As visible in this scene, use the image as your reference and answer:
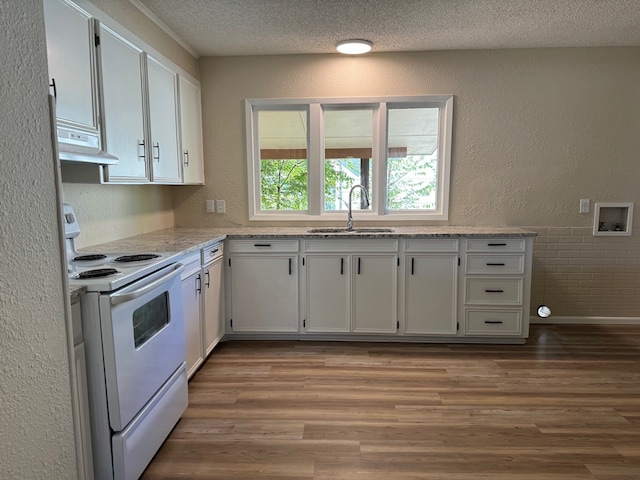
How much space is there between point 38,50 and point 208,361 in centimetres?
235

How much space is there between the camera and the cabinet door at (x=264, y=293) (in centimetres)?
336

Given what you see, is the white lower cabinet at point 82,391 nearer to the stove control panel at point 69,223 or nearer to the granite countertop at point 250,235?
the stove control panel at point 69,223

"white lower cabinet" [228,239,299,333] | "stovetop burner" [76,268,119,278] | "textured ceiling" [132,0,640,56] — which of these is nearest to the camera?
"stovetop burner" [76,268,119,278]

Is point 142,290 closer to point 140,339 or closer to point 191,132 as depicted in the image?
point 140,339

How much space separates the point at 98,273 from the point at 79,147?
23.4 inches

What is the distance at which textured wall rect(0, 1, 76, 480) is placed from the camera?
3.56 ft

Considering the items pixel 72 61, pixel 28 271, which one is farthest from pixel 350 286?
pixel 28 271

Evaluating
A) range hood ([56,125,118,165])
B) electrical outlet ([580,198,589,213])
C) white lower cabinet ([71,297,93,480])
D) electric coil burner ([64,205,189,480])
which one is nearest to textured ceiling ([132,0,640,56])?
range hood ([56,125,118,165])

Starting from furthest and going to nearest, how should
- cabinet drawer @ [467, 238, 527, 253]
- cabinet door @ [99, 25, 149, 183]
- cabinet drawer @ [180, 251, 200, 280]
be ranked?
cabinet drawer @ [467, 238, 527, 253] → cabinet drawer @ [180, 251, 200, 280] → cabinet door @ [99, 25, 149, 183]

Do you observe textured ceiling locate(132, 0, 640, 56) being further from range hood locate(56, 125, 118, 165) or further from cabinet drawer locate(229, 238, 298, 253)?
cabinet drawer locate(229, 238, 298, 253)

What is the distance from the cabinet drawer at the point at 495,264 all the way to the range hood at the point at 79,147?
8.40ft

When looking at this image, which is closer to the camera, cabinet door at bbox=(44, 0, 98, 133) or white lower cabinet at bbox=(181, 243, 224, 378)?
cabinet door at bbox=(44, 0, 98, 133)

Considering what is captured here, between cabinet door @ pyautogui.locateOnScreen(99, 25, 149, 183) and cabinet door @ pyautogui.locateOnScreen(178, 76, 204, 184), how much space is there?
0.67 m

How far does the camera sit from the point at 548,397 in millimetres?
2492
